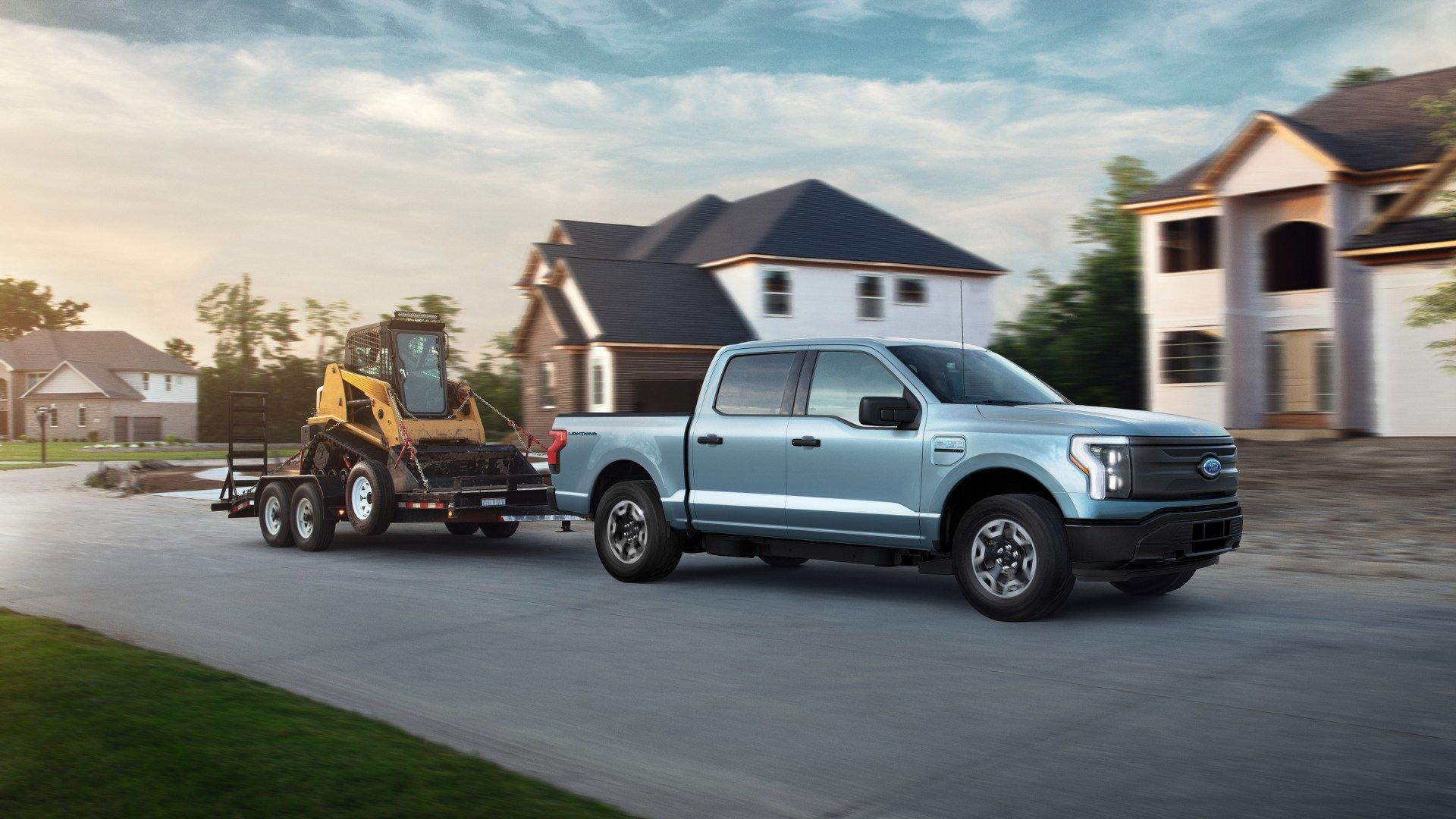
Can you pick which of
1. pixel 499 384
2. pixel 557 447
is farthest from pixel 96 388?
pixel 557 447

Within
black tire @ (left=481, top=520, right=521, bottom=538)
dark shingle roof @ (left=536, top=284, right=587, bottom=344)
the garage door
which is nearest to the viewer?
black tire @ (left=481, top=520, right=521, bottom=538)

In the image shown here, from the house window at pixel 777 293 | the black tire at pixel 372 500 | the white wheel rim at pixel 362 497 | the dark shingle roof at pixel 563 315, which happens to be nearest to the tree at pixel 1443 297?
the black tire at pixel 372 500

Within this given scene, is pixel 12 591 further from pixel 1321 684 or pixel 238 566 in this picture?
pixel 1321 684

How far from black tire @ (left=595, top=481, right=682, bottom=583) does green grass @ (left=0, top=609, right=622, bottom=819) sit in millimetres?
4425

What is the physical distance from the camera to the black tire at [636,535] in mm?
10859

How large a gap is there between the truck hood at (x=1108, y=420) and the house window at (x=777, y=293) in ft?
101

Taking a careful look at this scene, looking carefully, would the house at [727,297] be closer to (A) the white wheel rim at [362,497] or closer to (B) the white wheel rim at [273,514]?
(B) the white wheel rim at [273,514]

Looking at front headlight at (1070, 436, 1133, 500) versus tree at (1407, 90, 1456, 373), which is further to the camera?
tree at (1407, 90, 1456, 373)

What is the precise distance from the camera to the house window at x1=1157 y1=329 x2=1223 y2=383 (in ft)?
95.8

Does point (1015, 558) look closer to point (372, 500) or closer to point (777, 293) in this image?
point (372, 500)

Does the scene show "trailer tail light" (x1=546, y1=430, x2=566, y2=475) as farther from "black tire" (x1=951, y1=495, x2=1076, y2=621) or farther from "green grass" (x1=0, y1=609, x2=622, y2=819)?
"green grass" (x1=0, y1=609, x2=622, y2=819)

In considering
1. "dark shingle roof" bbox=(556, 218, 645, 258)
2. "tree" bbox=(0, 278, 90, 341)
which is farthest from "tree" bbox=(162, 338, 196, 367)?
"dark shingle roof" bbox=(556, 218, 645, 258)

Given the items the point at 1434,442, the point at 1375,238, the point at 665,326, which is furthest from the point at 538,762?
the point at 665,326

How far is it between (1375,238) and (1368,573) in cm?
1369
